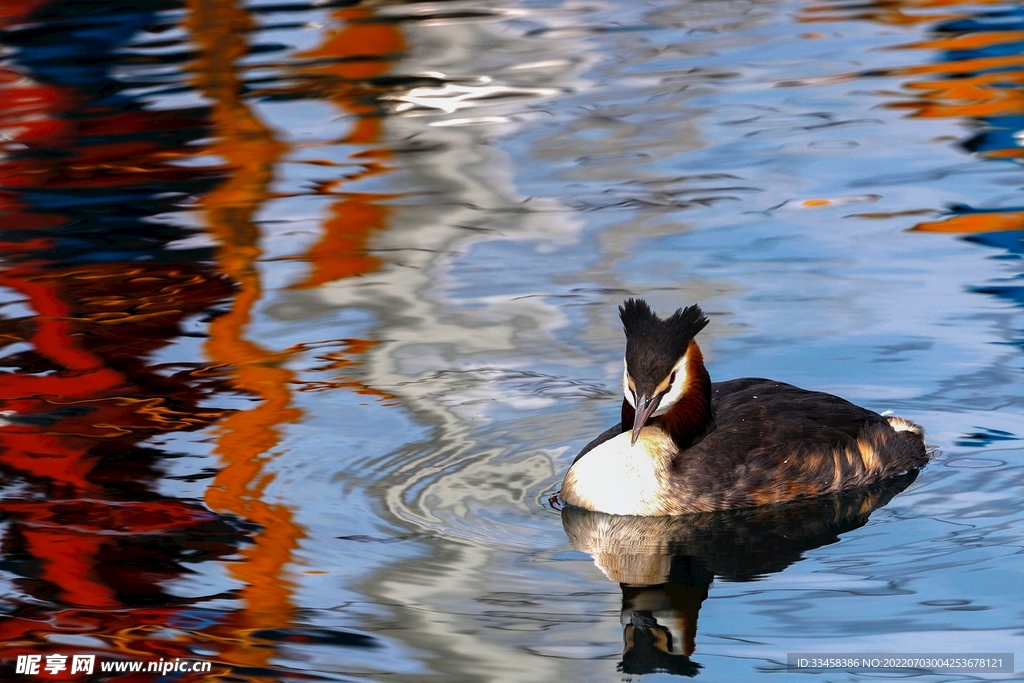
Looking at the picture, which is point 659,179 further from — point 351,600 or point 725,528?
point 351,600

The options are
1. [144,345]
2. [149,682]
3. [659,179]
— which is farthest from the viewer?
[659,179]

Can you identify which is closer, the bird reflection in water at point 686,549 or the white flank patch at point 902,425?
the bird reflection in water at point 686,549

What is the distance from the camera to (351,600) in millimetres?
6172

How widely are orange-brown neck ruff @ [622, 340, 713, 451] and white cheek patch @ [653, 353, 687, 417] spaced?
0.06 feet

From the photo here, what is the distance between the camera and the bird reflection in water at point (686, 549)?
589cm

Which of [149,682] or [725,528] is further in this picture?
[725,528]

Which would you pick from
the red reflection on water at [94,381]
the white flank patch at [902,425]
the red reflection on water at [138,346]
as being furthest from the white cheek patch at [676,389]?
the red reflection on water at [94,381]

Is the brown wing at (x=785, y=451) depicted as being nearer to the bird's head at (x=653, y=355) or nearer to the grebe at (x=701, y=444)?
the grebe at (x=701, y=444)

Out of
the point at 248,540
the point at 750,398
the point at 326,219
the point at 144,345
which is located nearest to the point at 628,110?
the point at 326,219

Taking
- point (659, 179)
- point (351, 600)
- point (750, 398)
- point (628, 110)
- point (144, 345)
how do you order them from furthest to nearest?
point (628, 110), point (659, 179), point (144, 345), point (750, 398), point (351, 600)

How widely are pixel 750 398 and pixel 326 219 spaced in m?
4.95

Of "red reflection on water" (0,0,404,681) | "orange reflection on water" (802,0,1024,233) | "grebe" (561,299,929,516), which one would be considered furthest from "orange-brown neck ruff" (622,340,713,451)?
"orange reflection on water" (802,0,1024,233)

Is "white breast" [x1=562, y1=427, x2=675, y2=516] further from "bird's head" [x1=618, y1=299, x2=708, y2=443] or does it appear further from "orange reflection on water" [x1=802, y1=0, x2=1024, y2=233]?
"orange reflection on water" [x1=802, y1=0, x2=1024, y2=233]

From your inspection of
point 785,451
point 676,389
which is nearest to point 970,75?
point 785,451
